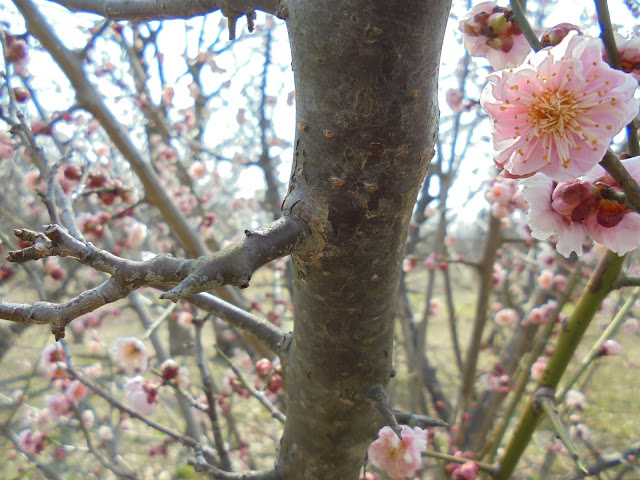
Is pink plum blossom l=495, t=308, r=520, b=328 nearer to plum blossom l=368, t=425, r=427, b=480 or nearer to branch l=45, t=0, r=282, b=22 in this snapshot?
plum blossom l=368, t=425, r=427, b=480

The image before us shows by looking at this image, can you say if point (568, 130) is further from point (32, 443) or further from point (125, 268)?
point (32, 443)

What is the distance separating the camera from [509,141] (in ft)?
2.36

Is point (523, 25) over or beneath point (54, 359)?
beneath

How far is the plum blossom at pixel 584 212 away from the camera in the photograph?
693mm

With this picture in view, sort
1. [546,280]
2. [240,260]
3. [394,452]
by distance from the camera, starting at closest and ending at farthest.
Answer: [240,260], [394,452], [546,280]

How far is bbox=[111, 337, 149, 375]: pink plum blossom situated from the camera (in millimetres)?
2385

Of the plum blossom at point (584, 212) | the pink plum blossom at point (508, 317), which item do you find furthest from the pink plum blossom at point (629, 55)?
the pink plum blossom at point (508, 317)

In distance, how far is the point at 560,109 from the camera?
28.5 inches

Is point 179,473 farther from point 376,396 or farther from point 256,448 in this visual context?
point 376,396

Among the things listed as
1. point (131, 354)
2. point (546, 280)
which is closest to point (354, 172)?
point (131, 354)

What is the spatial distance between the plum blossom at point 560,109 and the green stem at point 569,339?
0.41 meters

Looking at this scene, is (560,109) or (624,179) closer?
(624,179)

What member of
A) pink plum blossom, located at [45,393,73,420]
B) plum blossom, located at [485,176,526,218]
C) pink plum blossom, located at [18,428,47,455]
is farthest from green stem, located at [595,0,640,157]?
pink plum blossom, located at [18,428,47,455]

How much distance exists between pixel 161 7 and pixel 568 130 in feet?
2.35
